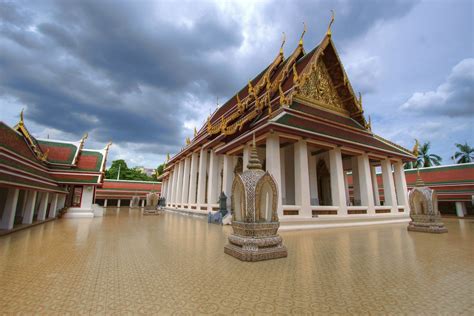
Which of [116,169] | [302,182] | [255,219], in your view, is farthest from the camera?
[116,169]

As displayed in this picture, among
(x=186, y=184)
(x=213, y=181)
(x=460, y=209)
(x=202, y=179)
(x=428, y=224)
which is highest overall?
(x=202, y=179)

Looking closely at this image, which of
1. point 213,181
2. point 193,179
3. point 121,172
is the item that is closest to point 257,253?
point 213,181

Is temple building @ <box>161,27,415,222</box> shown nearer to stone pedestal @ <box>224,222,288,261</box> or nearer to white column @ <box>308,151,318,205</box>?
white column @ <box>308,151,318,205</box>

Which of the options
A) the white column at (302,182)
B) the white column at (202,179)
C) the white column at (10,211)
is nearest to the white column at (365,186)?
the white column at (302,182)

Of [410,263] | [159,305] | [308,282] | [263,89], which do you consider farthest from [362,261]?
[263,89]

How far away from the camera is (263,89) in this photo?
14.9m

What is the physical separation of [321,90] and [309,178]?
5.03 m

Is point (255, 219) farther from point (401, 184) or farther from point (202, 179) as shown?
point (401, 184)

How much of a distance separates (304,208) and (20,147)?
12368 millimetres

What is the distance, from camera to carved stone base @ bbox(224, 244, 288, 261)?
3.95 m

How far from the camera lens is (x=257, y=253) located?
13.0 feet

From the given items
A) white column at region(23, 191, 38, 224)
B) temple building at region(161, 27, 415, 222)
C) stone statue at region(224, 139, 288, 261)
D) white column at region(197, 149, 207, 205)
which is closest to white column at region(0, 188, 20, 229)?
white column at region(23, 191, 38, 224)

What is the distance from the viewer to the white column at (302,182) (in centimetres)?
895

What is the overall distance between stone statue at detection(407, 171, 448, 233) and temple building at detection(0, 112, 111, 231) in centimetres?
1377
